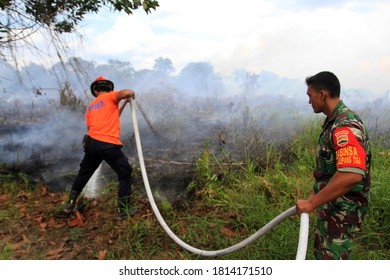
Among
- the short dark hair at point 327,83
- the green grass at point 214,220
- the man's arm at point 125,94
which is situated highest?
the man's arm at point 125,94

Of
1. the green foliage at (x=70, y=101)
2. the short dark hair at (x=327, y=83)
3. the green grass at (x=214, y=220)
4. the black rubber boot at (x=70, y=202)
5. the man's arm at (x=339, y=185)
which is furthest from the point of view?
the green foliage at (x=70, y=101)

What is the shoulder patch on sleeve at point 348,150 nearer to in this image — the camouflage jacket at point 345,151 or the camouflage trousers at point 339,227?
the camouflage jacket at point 345,151

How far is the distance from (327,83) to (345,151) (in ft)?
1.54

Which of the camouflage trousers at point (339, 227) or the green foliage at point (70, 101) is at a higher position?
the green foliage at point (70, 101)

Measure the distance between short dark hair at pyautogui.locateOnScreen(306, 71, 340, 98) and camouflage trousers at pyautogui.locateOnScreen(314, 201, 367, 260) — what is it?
714 mm

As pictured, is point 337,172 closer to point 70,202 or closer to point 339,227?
point 339,227

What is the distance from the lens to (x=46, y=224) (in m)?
3.74

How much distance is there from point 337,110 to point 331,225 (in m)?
0.77

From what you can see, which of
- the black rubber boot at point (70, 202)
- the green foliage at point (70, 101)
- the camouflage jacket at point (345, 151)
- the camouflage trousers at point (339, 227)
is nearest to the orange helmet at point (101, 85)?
the black rubber boot at point (70, 202)

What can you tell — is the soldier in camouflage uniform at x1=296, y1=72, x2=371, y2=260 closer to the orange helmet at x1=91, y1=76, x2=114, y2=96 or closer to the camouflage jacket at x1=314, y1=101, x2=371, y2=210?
the camouflage jacket at x1=314, y1=101, x2=371, y2=210

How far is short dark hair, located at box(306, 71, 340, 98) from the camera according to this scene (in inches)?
76.4

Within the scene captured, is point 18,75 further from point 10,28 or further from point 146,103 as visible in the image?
point 146,103

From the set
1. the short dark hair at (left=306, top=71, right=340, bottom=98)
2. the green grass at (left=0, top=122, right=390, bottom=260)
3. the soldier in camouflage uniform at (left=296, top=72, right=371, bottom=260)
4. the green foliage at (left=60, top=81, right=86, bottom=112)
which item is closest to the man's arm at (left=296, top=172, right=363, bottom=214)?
the soldier in camouflage uniform at (left=296, top=72, right=371, bottom=260)

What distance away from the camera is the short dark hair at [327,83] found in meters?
1.94
